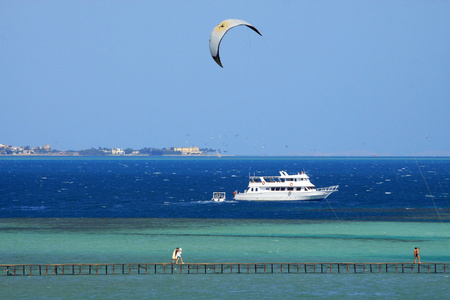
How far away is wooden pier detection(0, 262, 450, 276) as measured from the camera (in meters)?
45.8

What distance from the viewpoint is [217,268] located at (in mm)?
48125

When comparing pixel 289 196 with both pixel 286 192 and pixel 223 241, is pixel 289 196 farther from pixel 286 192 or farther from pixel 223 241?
pixel 223 241

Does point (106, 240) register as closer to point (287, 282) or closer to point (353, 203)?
point (287, 282)

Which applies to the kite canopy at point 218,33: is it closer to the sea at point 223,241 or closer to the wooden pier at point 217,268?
the wooden pier at point 217,268

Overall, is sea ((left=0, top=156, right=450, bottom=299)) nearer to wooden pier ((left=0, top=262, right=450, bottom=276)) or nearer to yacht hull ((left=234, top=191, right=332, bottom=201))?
wooden pier ((left=0, top=262, right=450, bottom=276))

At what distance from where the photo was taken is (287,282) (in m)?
43.5

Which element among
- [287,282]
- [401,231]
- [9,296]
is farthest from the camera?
[401,231]

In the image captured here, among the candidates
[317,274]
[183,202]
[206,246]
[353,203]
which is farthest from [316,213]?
Answer: [317,274]

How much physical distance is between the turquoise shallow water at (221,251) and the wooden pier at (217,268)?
0.96 meters

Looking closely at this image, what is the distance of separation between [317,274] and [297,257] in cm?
752

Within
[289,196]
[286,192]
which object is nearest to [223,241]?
[289,196]

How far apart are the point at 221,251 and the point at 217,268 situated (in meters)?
8.41

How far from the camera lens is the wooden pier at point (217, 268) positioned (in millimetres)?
45812

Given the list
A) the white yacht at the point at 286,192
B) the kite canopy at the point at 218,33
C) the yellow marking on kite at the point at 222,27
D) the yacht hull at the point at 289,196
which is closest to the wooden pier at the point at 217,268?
the kite canopy at the point at 218,33
